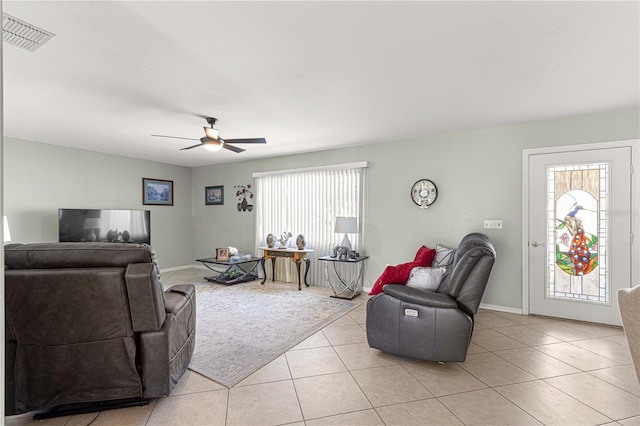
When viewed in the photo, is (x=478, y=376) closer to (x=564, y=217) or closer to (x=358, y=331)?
(x=358, y=331)

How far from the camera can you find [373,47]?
2246 mm

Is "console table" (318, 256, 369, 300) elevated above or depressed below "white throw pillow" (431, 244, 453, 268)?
below

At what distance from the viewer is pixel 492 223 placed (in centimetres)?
420

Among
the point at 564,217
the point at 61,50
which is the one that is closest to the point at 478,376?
the point at 564,217

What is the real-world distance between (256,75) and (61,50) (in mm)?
1358

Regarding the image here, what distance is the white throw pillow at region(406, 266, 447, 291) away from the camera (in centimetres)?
278

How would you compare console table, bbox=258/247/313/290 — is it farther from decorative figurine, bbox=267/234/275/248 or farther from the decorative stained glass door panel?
the decorative stained glass door panel

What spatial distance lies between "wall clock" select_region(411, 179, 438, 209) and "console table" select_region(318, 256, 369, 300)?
117 centimetres

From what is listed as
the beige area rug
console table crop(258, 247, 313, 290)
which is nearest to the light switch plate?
the beige area rug

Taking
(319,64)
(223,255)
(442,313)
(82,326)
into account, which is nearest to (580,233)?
(442,313)

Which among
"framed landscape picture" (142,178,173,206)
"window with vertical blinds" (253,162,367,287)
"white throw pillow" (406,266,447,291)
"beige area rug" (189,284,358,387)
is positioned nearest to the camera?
"beige area rug" (189,284,358,387)

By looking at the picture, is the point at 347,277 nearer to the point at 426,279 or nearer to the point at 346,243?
the point at 346,243

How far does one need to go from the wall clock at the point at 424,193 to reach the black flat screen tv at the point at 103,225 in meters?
4.90

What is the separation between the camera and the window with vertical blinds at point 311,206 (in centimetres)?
531
